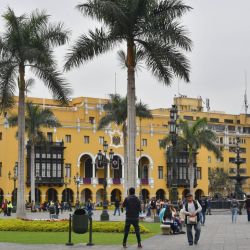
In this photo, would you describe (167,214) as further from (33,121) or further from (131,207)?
(33,121)

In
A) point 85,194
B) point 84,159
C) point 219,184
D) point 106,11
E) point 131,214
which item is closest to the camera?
point 131,214

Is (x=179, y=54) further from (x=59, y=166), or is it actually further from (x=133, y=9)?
(x=59, y=166)

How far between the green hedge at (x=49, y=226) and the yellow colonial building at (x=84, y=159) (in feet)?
155

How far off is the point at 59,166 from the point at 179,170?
21.0 metres

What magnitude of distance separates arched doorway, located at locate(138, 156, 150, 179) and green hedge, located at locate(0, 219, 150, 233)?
209 ft

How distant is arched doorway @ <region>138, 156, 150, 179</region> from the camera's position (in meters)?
89.8

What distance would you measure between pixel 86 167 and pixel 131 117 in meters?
60.5

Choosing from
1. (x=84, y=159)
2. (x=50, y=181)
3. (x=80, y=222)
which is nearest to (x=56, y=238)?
(x=80, y=222)

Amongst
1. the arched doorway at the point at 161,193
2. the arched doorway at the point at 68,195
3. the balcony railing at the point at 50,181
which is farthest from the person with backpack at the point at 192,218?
the arched doorway at the point at 161,193

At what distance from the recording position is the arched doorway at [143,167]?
295 ft

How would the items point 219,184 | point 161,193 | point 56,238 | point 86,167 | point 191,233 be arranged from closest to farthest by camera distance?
point 191,233
point 56,238
point 86,167
point 161,193
point 219,184

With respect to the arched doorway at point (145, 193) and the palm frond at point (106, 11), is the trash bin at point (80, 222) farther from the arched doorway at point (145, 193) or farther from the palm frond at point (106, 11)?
the arched doorway at point (145, 193)

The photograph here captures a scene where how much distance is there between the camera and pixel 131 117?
2595 cm

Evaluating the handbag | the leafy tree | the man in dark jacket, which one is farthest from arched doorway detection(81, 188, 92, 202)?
the man in dark jacket
